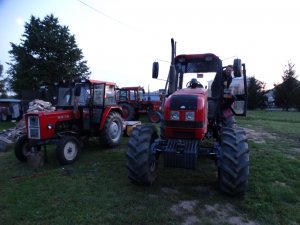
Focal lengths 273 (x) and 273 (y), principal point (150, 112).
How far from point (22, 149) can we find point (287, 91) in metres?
43.3

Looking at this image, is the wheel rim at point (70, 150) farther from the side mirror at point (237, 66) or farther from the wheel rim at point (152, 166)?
the side mirror at point (237, 66)

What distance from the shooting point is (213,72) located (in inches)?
240

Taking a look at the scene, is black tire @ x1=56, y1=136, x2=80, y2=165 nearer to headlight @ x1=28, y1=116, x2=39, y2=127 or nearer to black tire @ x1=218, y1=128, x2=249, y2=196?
headlight @ x1=28, y1=116, x2=39, y2=127

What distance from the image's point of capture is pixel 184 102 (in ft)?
14.9

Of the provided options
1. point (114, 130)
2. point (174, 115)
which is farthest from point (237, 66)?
point (114, 130)

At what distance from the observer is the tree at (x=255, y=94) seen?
42.6m

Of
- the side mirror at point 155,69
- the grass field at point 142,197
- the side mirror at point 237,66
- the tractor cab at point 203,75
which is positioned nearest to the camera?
the grass field at point 142,197

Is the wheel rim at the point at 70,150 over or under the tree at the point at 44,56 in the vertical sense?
under

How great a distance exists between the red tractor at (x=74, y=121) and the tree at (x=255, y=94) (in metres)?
37.9

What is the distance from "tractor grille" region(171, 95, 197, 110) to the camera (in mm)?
4500

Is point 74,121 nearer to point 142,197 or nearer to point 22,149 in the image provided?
point 22,149

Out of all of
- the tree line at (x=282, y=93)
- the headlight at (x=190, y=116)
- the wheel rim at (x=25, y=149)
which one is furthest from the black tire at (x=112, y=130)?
the tree line at (x=282, y=93)

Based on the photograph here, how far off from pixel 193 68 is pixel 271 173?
110 inches

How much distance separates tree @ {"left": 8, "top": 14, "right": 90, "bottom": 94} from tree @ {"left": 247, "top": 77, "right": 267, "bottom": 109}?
2675cm
